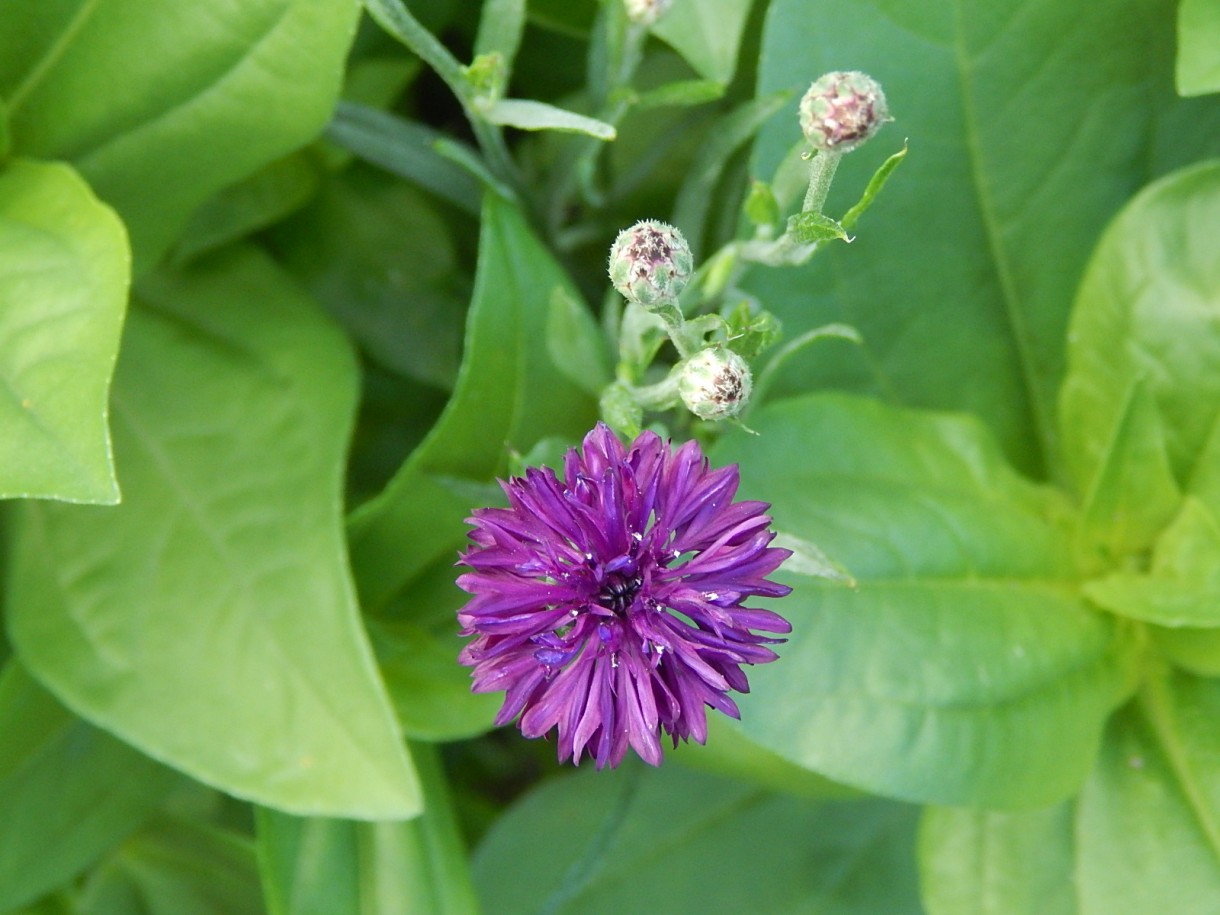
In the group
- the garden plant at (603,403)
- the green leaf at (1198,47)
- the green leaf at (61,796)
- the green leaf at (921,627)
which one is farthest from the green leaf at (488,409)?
the green leaf at (1198,47)

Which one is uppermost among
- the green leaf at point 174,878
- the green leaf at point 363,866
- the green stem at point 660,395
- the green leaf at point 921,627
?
the green stem at point 660,395

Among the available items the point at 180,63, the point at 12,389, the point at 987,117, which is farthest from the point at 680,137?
the point at 12,389

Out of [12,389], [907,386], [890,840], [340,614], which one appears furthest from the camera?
[890,840]

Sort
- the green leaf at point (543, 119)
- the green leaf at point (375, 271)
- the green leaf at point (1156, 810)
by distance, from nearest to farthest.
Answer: the green leaf at point (543, 119) < the green leaf at point (1156, 810) < the green leaf at point (375, 271)

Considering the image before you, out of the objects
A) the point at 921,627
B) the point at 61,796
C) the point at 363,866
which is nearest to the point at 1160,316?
the point at 921,627

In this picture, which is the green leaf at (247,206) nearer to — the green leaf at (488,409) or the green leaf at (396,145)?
the green leaf at (396,145)

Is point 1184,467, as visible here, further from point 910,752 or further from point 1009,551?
point 910,752
